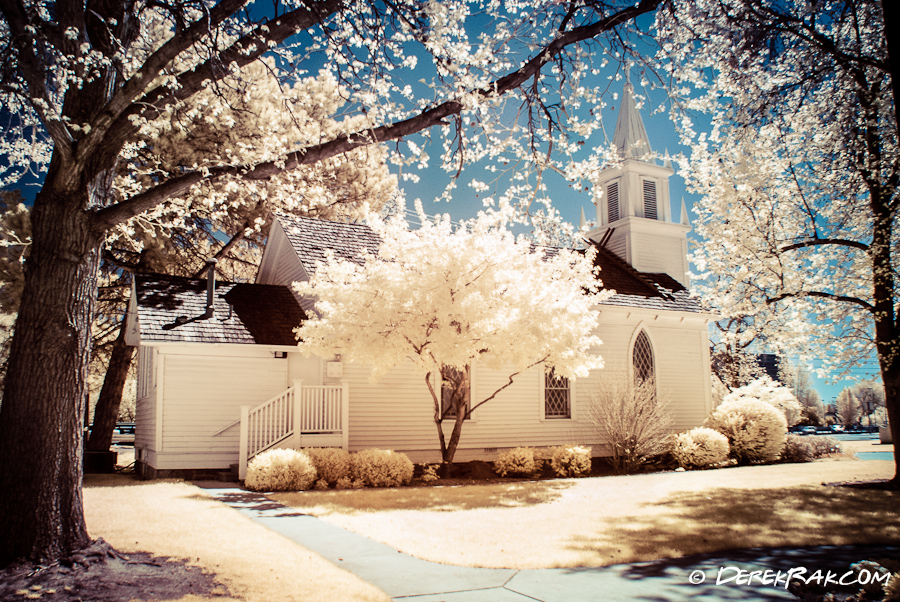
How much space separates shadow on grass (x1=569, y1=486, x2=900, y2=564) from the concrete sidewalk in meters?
0.40

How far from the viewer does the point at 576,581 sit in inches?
233

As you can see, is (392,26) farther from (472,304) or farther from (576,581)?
(472,304)

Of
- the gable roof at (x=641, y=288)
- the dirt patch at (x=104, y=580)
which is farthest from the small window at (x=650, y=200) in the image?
the dirt patch at (x=104, y=580)

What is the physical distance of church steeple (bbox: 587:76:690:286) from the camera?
79.9 ft

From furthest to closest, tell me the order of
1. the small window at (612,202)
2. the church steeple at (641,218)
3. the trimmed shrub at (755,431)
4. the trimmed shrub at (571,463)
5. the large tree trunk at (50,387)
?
the small window at (612,202) < the church steeple at (641,218) < the trimmed shrub at (755,431) < the trimmed shrub at (571,463) < the large tree trunk at (50,387)

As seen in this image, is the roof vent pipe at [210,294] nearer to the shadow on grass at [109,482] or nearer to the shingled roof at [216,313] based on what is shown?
the shingled roof at [216,313]

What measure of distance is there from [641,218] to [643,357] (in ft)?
21.1

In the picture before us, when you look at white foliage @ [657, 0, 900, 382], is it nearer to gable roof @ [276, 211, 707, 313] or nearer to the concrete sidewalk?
gable roof @ [276, 211, 707, 313]

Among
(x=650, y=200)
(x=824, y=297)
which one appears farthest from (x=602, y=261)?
(x=824, y=297)

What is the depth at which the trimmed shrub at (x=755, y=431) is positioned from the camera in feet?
61.7

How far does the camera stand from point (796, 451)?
66.1 ft

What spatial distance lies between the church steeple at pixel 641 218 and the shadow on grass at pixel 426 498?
1336cm

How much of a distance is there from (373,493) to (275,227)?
34.0 feet

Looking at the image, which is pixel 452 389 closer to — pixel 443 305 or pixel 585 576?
pixel 443 305
